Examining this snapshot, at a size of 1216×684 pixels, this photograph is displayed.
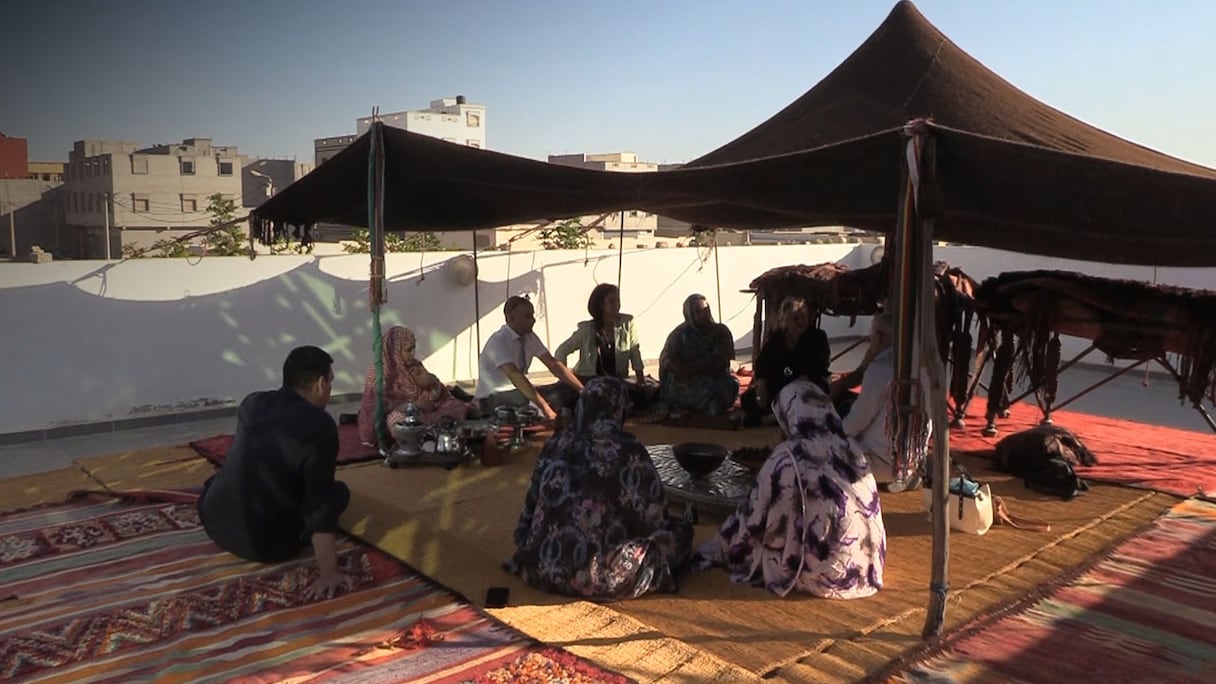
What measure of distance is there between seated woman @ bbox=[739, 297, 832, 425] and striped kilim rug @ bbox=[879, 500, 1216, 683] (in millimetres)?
2135

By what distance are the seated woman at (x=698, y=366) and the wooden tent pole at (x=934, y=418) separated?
3.12 meters

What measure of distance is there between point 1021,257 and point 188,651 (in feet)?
35.3

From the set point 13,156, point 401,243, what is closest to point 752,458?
point 401,243

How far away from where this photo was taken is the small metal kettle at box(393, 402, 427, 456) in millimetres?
4965

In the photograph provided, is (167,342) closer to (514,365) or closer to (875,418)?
(514,365)

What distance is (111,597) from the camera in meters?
3.19

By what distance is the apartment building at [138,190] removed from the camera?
1677 cm

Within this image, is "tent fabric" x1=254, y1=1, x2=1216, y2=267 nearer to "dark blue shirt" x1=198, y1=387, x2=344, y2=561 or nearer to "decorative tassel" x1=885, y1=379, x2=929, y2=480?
"decorative tassel" x1=885, y1=379, x2=929, y2=480

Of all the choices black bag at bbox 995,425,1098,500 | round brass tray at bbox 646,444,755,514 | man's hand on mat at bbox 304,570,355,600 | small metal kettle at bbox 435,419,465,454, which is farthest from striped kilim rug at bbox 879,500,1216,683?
small metal kettle at bbox 435,419,465,454

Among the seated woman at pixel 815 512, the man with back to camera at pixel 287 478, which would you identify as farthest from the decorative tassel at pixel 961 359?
the man with back to camera at pixel 287 478

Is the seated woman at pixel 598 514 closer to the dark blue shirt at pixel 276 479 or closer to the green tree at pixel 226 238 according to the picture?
the dark blue shirt at pixel 276 479

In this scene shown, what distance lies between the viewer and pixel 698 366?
242 inches

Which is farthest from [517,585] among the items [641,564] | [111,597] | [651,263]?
[651,263]

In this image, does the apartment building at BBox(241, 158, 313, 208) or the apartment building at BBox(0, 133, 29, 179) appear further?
the apartment building at BBox(241, 158, 313, 208)
